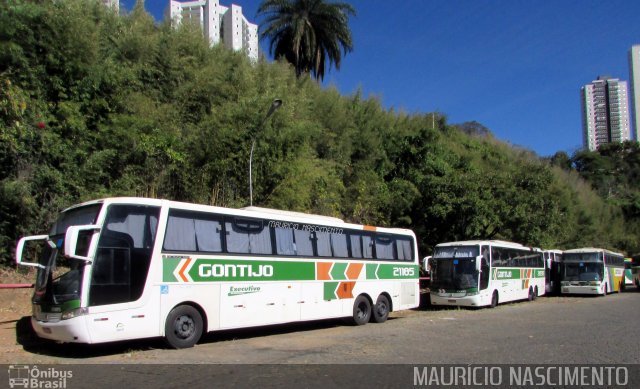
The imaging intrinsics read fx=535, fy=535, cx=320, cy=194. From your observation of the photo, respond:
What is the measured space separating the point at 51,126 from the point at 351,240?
34.0ft

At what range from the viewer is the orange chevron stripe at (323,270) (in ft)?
47.4

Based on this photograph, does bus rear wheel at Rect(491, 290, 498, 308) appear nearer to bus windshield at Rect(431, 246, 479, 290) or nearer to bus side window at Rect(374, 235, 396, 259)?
bus windshield at Rect(431, 246, 479, 290)

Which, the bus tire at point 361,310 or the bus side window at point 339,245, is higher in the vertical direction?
the bus side window at point 339,245

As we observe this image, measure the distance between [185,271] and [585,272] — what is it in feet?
91.7

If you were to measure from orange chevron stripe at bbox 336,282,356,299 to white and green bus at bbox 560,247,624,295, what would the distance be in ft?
71.3

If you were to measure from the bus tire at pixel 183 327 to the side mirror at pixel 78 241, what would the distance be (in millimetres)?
2132

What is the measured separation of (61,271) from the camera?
987 centimetres

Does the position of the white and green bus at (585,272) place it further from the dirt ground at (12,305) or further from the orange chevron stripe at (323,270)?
the dirt ground at (12,305)

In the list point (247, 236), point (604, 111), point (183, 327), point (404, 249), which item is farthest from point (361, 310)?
point (604, 111)

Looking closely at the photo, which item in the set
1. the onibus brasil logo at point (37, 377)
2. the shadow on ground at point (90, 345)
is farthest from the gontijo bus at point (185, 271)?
the onibus brasil logo at point (37, 377)

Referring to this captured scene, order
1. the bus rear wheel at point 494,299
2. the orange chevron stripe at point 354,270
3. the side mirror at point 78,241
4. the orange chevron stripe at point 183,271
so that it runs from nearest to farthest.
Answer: the side mirror at point 78,241
the orange chevron stripe at point 183,271
the orange chevron stripe at point 354,270
the bus rear wheel at point 494,299

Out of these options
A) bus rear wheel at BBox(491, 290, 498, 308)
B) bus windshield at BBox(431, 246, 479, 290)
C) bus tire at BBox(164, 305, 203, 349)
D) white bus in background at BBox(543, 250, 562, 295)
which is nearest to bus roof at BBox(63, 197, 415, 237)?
bus tire at BBox(164, 305, 203, 349)

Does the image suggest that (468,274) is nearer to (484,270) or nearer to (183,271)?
(484,270)

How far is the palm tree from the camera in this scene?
34625mm
